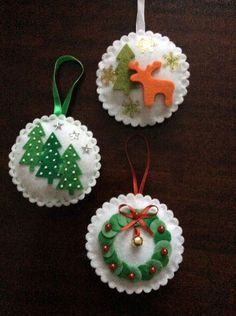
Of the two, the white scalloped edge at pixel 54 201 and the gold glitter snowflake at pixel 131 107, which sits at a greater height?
the gold glitter snowflake at pixel 131 107

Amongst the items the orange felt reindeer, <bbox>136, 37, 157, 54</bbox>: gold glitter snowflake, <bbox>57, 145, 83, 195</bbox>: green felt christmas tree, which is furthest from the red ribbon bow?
<bbox>136, 37, 157, 54</bbox>: gold glitter snowflake

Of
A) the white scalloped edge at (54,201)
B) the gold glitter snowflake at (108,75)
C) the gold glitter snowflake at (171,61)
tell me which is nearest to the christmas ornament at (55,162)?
the white scalloped edge at (54,201)

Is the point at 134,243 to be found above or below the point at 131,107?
below

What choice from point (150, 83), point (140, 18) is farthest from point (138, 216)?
point (140, 18)

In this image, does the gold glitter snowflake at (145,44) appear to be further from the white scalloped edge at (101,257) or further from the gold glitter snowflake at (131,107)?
the white scalloped edge at (101,257)

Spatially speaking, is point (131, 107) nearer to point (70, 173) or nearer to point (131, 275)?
point (70, 173)

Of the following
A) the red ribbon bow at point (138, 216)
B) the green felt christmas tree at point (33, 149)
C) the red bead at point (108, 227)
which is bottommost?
the red bead at point (108, 227)

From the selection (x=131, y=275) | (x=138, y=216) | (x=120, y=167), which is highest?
(x=120, y=167)
